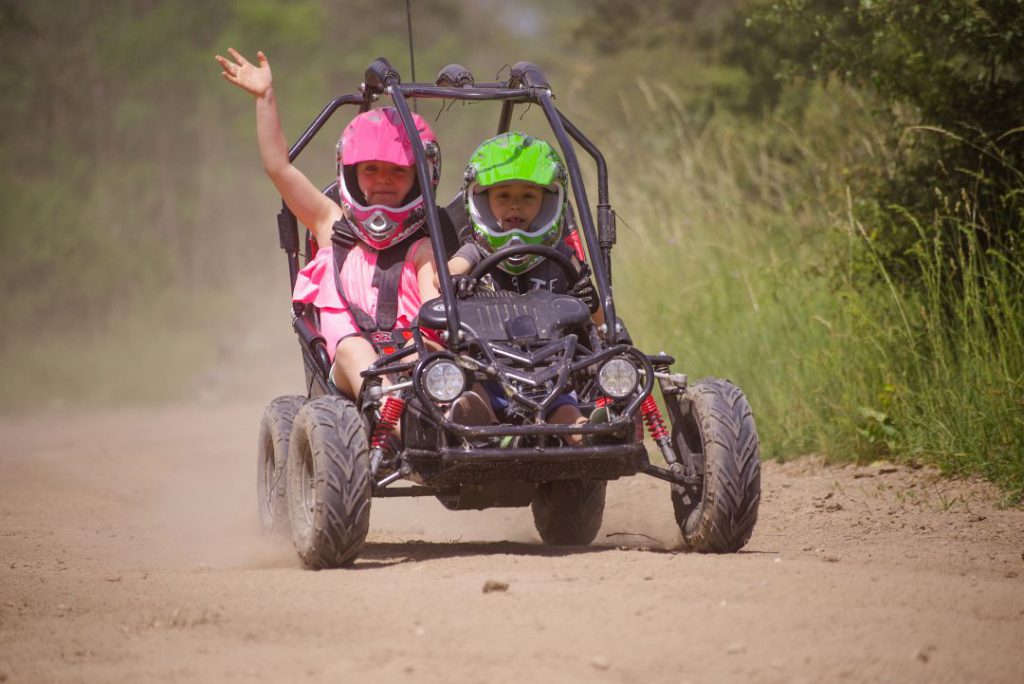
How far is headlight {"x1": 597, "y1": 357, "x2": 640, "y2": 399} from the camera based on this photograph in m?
6.01

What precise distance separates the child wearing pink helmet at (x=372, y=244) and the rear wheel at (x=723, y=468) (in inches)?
59.5

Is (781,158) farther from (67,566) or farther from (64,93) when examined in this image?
(64,93)

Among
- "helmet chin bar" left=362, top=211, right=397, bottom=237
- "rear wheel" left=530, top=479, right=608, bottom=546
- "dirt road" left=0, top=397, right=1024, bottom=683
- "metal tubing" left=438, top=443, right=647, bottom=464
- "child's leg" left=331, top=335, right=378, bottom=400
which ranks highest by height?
"helmet chin bar" left=362, top=211, right=397, bottom=237

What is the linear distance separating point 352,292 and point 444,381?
1500 millimetres

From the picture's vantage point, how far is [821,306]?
1027 cm

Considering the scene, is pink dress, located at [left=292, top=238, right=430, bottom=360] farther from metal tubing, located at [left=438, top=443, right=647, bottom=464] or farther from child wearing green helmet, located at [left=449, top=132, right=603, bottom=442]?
metal tubing, located at [left=438, top=443, right=647, bottom=464]

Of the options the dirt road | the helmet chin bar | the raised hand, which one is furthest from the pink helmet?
the dirt road

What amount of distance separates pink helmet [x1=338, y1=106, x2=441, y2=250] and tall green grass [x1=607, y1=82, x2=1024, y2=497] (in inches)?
47.4

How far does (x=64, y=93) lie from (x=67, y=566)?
A: 81.1ft

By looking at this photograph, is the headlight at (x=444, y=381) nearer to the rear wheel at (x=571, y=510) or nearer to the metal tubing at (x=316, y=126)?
the rear wheel at (x=571, y=510)

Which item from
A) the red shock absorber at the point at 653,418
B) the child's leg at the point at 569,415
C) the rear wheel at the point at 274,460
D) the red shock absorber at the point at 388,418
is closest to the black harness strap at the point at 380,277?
the rear wheel at the point at 274,460

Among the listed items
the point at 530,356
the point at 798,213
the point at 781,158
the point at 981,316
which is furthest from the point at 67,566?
the point at 781,158

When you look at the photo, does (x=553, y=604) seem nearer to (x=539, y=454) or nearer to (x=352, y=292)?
(x=539, y=454)

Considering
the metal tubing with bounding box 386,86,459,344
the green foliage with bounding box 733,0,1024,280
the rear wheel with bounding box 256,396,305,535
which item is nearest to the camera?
the metal tubing with bounding box 386,86,459,344
